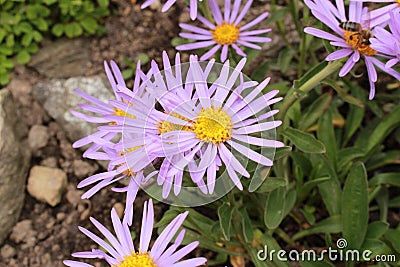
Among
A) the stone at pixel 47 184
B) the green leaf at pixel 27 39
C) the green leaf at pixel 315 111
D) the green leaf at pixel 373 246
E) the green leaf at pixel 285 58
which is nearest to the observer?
the green leaf at pixel 373 246

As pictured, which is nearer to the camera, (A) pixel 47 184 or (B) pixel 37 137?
(A) pixel 47 184

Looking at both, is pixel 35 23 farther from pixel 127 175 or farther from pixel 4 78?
pixel 127 175

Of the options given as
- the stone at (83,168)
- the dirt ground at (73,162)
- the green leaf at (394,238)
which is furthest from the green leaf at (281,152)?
the stone at (83,168)

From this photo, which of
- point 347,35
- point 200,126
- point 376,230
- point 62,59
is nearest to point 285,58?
point 347,35

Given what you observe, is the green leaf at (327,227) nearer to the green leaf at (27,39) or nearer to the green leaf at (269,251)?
the green leaf at (269,251)

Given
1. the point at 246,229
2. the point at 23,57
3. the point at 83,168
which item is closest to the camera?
the point at 246,229

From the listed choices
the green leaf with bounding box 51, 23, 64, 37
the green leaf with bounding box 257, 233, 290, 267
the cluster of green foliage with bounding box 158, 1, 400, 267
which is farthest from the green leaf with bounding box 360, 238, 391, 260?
the green leaf with bounding box 51, 23, 64, 37

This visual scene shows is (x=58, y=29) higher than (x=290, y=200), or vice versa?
(x=58, y=29)
